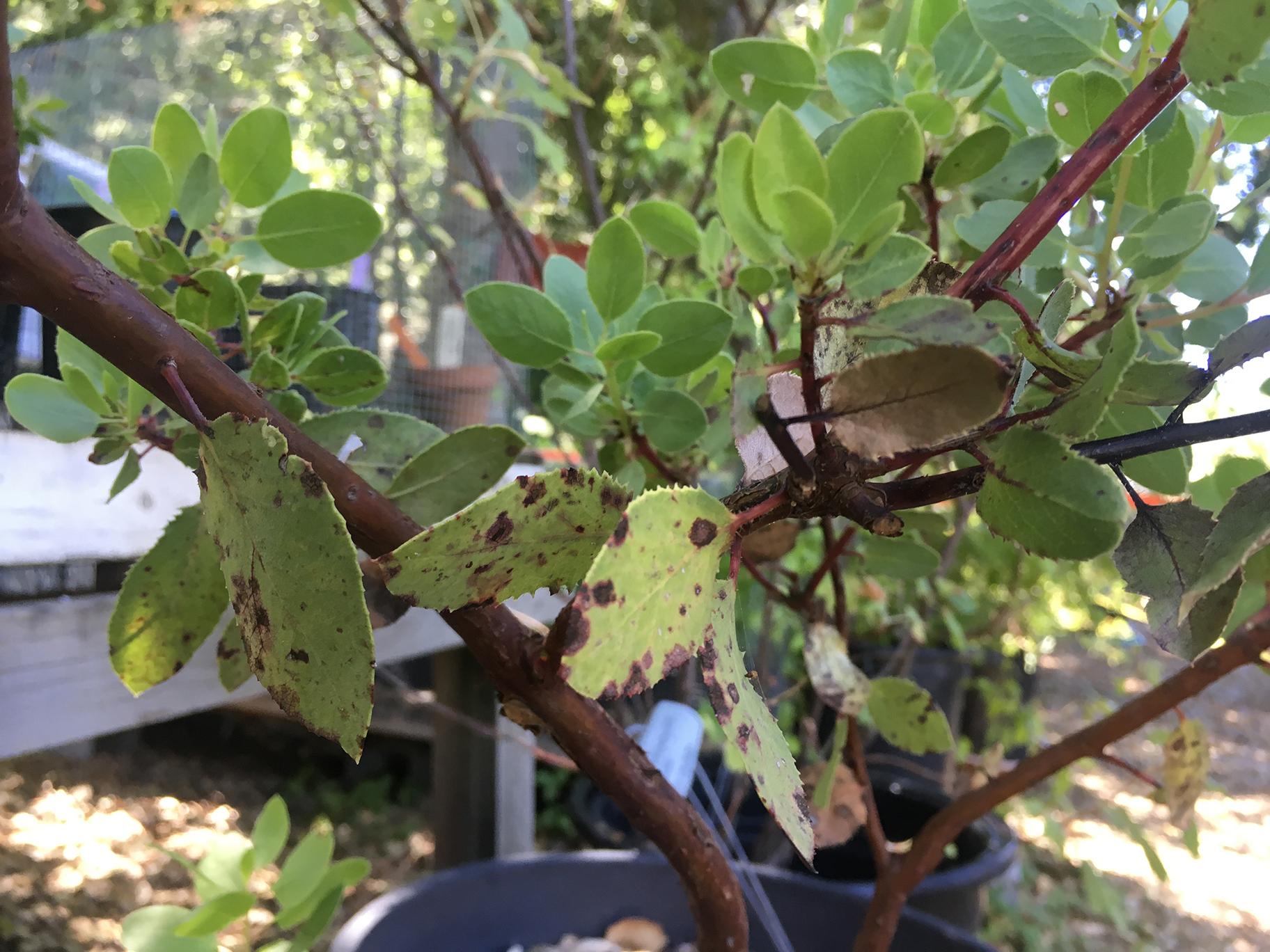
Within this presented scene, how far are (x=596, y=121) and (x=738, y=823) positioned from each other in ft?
4.73

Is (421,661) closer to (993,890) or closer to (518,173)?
(518,173)

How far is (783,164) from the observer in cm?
16

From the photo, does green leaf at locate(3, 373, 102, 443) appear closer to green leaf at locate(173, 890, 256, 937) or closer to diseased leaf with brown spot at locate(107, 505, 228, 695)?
diseased leaf with brown spot at locate(107, 505, 228, 695)

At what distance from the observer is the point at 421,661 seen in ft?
5.15

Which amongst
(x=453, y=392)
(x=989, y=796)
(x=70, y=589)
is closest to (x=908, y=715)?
(x=989, y=796)

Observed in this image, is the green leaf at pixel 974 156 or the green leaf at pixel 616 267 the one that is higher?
the green leaf at pixel 974 156

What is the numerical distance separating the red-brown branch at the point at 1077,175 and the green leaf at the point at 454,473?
0.44 ft

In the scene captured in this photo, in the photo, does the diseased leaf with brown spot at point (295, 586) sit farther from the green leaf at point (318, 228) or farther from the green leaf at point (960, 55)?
the green leaf at point (960, 55)

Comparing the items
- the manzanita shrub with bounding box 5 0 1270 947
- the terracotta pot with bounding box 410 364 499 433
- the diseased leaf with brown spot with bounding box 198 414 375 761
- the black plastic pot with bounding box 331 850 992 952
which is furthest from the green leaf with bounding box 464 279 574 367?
the terracotta pot with bounding box 410 364 499 433

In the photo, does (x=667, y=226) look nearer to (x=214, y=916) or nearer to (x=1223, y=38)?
(x=1223, y=38)

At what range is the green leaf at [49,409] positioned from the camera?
0.25 m

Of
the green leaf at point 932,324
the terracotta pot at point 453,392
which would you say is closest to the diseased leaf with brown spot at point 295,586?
the green leaf at point 932,324

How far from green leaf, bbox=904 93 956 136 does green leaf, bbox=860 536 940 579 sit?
172 mm

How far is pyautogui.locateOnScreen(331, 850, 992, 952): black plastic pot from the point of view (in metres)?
0.57
